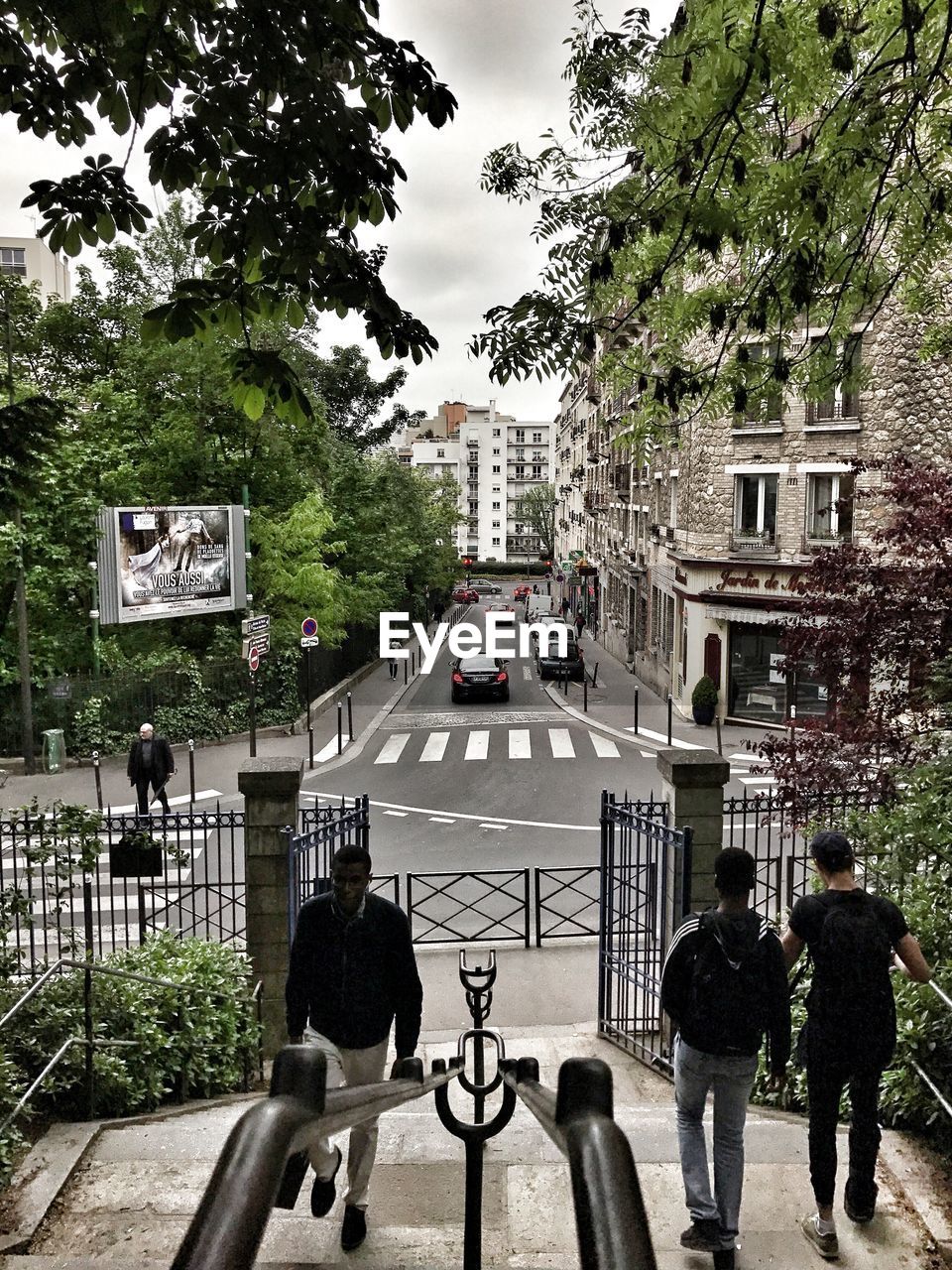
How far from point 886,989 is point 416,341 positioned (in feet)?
11.6

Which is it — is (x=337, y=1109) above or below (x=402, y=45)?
below

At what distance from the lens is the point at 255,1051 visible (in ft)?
23.7

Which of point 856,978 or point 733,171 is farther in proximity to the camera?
point 733,171

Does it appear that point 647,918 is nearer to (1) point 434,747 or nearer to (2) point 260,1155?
(2) point 260,1155

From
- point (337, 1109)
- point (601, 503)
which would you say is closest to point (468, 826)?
point (337, 1109)

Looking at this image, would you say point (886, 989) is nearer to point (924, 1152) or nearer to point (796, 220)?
point (924, 1152)

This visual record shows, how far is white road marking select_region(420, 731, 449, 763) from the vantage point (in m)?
21.2

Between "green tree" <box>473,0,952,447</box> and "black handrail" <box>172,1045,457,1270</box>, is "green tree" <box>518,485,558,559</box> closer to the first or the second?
"green tree" <box>473,0,952,447</box>

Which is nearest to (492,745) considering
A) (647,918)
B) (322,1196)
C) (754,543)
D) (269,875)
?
(754,543)

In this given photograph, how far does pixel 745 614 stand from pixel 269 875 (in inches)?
775

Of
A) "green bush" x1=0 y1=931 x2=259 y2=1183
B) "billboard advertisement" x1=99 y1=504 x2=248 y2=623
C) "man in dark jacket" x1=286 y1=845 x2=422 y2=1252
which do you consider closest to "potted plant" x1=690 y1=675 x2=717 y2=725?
"billboard advertisement" x1=99 y1=504 x2=248 y2=623

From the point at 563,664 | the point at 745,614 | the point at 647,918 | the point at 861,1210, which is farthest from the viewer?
the point at 563,664

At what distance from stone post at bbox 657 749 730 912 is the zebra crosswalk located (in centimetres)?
1351

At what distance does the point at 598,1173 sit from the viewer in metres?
1.39
